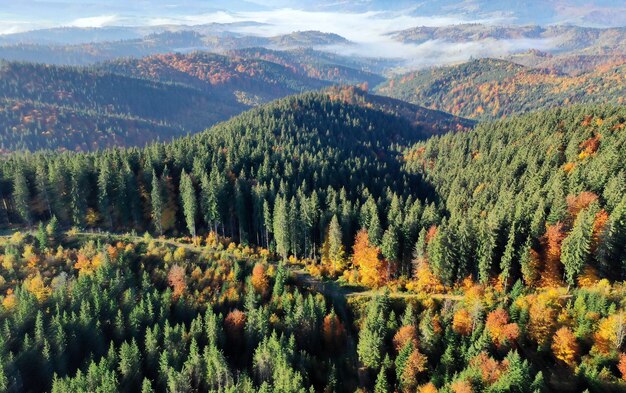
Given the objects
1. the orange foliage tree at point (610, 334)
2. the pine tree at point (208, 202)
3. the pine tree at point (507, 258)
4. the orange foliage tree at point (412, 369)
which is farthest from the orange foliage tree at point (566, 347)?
the pine tree at point (208, 202)

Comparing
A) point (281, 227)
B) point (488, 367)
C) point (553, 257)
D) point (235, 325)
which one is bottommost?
point (235, 325)

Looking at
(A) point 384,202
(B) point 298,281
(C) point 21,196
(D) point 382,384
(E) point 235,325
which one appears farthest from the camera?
(A) point 384,202

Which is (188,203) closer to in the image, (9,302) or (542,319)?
(9,302)

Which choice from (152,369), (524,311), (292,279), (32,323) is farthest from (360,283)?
(32,323)

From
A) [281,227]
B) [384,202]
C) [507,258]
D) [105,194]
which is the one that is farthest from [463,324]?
[105,194]

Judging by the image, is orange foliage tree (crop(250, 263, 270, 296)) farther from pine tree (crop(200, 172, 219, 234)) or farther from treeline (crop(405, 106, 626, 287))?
treeline (crop(405, 106, 626, 287))

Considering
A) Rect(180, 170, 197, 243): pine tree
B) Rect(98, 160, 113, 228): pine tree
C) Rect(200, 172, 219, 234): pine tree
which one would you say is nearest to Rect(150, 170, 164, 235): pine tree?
Rect(180, 170, 197, 243): pine tree
